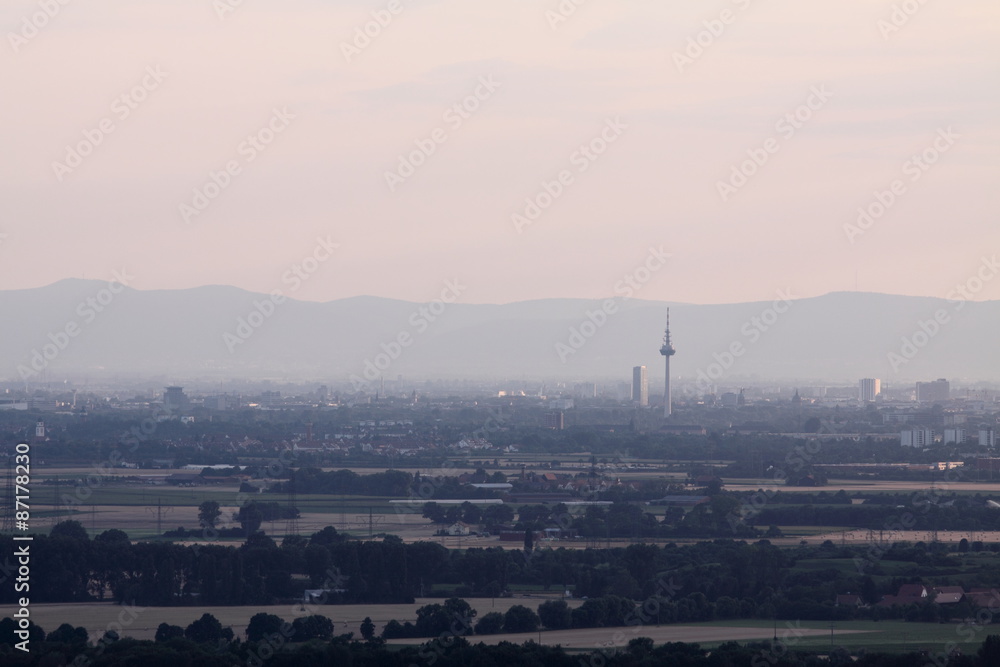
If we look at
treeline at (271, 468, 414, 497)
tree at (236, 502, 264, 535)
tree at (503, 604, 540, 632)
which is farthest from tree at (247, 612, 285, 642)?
treeline at (271, 468, 414, 497)

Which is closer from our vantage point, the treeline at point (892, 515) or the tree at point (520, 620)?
the tree at point (520, 620)

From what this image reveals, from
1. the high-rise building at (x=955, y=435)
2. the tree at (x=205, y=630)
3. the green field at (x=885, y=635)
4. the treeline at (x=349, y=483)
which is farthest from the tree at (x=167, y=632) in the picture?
the high-rise building at (x=955, y=435)

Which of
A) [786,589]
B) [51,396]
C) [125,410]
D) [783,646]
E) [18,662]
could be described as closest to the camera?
[18,662]

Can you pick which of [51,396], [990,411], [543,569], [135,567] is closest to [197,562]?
[135,567]

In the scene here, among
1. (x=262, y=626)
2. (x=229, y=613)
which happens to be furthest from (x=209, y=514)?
(x=262, y=626)

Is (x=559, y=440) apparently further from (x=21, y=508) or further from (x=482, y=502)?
(x=21, y=508)

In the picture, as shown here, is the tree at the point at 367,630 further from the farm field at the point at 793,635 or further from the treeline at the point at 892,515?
the treeline at the point at 892,515

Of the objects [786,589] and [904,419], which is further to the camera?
[904,419]
